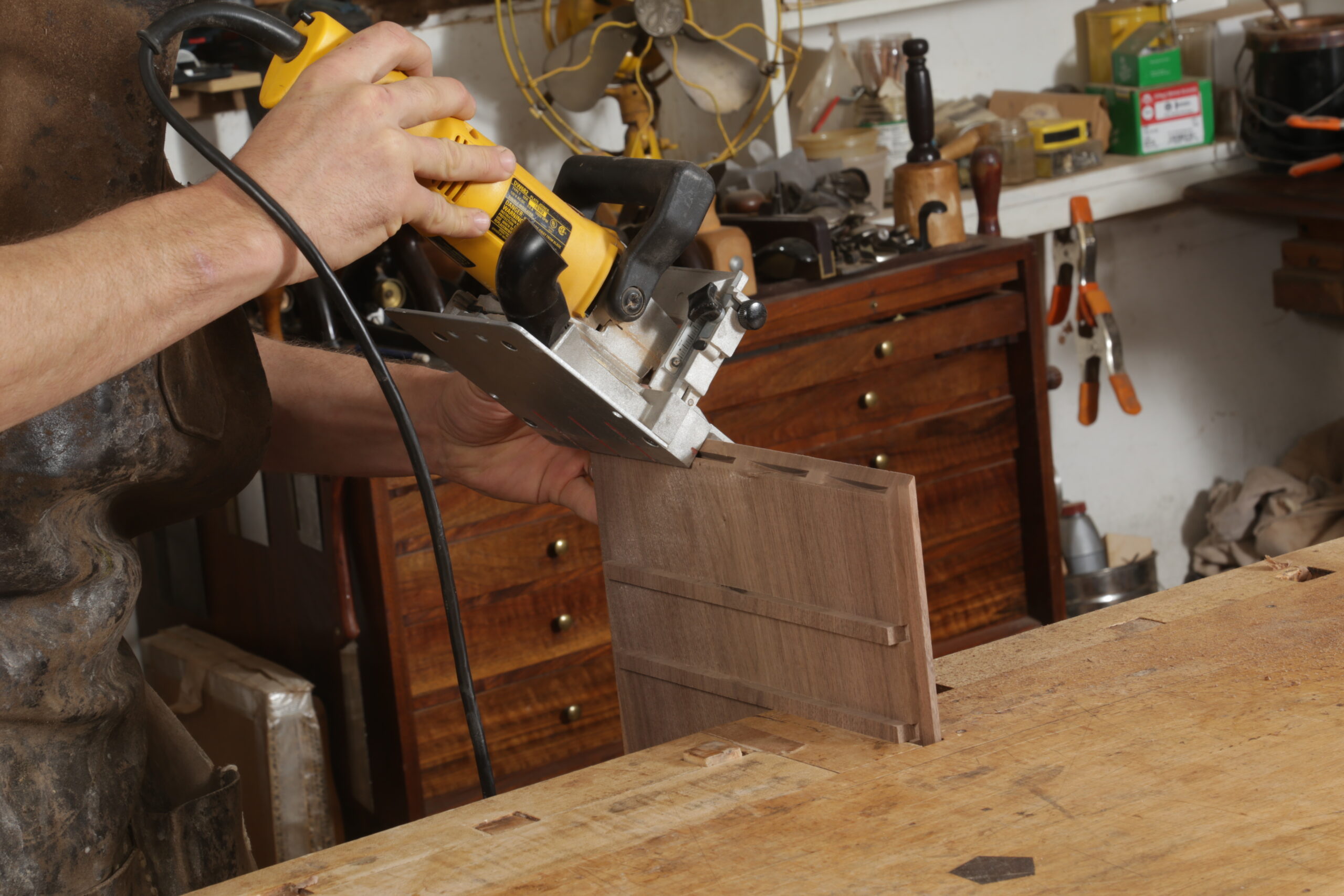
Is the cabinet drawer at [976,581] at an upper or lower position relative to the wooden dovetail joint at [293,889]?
lower

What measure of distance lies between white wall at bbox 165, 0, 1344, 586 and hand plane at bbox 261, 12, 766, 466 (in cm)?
210

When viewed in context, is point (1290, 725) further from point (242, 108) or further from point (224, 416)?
point (242, 108)

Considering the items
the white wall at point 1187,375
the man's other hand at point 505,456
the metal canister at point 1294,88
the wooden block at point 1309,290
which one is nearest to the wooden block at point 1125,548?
the white wall at point 1187,375

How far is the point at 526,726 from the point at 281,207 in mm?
1224

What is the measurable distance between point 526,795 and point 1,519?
378 millimetres

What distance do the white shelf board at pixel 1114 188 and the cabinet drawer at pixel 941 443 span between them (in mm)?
437

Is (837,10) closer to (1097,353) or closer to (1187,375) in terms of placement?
(1097,353)

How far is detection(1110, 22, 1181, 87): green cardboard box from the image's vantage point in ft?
8.52

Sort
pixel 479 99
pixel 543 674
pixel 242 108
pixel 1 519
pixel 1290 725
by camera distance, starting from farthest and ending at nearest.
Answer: pixel 479 99, pixel 242 108, pixel 543 674, pixel 1 519, pixel 1290 725

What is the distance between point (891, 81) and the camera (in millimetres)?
2502

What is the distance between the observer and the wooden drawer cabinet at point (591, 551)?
5.72ft

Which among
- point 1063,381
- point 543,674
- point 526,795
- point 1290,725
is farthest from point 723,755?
point 1063,381

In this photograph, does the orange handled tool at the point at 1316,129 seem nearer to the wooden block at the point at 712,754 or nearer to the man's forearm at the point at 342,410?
the man's forearm at the point at 342,410

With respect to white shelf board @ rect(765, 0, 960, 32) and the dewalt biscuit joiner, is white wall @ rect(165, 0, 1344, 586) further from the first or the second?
the dewalt biscuit joiner
